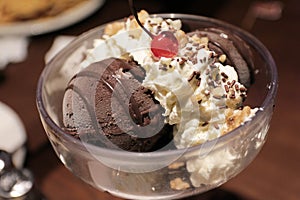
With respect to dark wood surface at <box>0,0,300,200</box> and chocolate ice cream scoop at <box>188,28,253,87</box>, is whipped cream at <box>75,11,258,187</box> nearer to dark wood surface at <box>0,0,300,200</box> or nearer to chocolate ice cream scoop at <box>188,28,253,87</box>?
chocolate ice cream scoop at <box>188,28,253,87</box>

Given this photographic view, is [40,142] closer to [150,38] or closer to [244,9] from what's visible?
[150,38]

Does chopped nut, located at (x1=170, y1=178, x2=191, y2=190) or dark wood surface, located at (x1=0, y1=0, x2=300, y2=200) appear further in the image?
dark wood surface, located at (x1=0, y1=0, x2=300, y2=200)

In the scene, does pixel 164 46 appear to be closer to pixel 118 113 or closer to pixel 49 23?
pixel 118 113

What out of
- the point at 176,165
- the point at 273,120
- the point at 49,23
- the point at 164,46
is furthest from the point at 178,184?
the point at 49,23

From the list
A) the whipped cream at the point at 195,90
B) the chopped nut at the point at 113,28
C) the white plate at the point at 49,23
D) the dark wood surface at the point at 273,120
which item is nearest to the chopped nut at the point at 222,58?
the whipped cream at the point at 195,90

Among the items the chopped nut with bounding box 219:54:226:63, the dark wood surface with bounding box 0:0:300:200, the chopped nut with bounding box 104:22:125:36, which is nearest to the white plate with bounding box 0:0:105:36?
the dark wood surface with bounding box 0:0:300:200

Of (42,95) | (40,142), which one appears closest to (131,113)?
(42,95)
